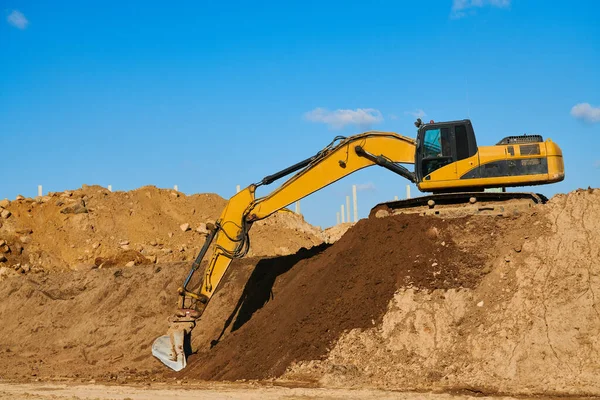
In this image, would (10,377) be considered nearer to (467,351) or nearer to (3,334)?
(3,334)

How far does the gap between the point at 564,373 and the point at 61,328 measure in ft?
47.6

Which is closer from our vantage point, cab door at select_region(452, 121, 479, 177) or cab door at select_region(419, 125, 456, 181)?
cab door at select_region(452, 121, 479, 177)

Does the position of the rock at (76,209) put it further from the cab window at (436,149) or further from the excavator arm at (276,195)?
the cab window at (436,149)

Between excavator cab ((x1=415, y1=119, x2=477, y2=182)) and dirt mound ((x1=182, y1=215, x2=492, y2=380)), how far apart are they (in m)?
1.08

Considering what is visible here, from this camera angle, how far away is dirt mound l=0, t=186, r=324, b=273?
2928cm

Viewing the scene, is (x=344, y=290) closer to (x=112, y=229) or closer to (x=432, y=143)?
(x=432, y=143)

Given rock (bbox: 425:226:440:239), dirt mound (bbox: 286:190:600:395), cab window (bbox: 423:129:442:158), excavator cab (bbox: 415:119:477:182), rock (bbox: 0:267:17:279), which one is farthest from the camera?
rock (bbox: 0:267:17:279)

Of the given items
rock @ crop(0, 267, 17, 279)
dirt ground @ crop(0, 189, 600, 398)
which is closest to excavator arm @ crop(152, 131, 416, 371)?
dirt ground @ crop(0, 189, 600, 398)

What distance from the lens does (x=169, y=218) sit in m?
31.4

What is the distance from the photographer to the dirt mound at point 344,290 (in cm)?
1338

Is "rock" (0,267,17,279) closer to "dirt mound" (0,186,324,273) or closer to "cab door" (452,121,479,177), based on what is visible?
"dirt mound" (0,186,324,273)

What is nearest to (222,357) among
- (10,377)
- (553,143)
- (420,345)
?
(420,345)

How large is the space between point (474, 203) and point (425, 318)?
2.90 m

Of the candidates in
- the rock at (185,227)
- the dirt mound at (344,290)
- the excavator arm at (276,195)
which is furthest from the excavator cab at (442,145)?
the rock at (185,227)
